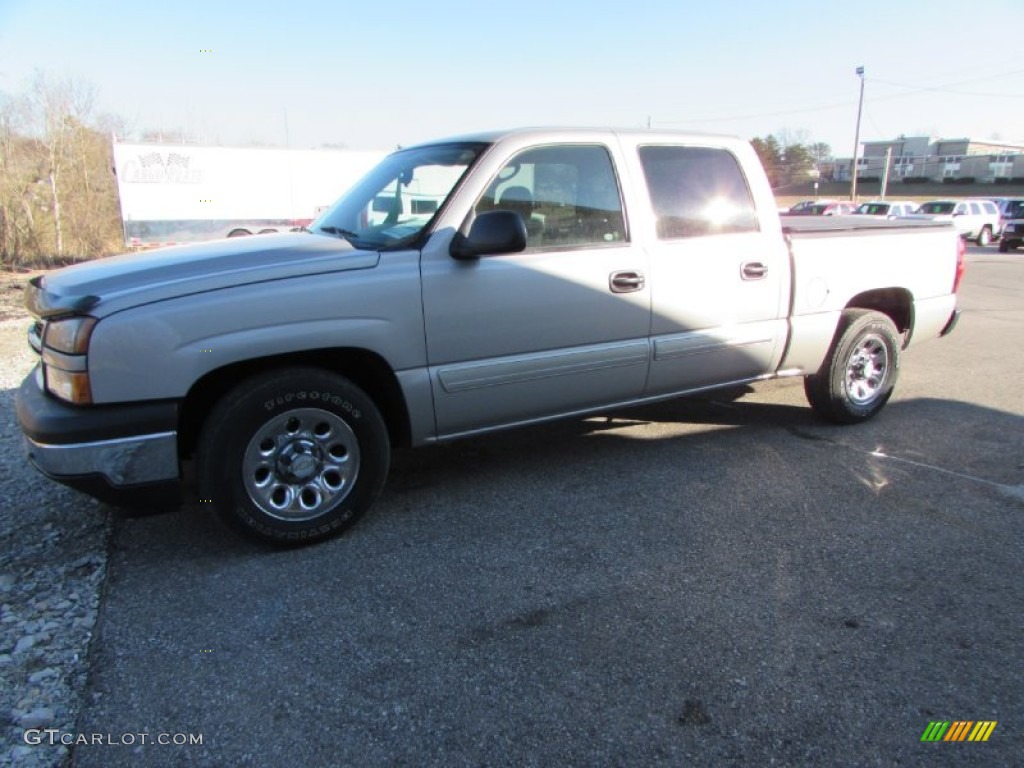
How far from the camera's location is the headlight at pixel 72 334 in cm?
288

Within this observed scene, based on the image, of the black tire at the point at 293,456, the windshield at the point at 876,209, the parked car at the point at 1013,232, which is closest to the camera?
the black tire at the point at 293,456

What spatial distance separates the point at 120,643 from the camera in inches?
106

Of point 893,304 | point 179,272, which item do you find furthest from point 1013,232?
point 179,272

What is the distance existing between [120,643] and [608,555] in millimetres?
2030

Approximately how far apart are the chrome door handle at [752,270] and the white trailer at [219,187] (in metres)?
17.0

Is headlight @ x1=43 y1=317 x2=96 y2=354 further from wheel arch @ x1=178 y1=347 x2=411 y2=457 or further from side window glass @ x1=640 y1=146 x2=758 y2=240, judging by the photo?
side window glass @ x1=640 y1=146 x2=758 y2=240

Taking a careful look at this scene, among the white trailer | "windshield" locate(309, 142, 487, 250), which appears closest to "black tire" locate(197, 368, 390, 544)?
"windshield" locate(309, 142, 487, 250)

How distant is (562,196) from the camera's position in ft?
12.8

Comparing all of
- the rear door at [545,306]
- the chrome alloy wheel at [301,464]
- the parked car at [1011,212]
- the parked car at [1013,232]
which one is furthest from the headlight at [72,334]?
the parked car at [1011,212]

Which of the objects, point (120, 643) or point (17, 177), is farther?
point (17, 177)

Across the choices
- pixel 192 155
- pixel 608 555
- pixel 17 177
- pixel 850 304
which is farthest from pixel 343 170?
pixel 608 555

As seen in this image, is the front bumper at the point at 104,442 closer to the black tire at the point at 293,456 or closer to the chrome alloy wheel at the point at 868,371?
the black tire at the point at 293,456

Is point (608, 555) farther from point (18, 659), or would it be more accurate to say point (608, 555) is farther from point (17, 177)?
point (17, 177)

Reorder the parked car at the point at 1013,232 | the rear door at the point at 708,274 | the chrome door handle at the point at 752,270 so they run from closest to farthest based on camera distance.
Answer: the rear door at the point at 708,274, the chrome door handle at the point at 752,270, the parked car at the point at 1013,232
